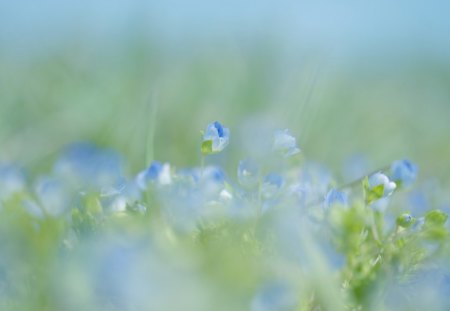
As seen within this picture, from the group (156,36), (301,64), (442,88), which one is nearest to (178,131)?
(301,64)

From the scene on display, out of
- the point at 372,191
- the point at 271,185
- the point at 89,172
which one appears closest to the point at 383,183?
the point at 372,191

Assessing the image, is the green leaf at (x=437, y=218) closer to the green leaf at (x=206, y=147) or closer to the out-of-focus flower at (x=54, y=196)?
the green leaf at (x=206, y=147)

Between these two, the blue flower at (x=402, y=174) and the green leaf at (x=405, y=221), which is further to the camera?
the blue flower at (x=402, y=174)

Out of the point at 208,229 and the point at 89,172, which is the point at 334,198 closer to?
the point at 208,229

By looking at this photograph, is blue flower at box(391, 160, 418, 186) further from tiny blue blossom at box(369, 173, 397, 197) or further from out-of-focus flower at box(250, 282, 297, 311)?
out-of-focus flower at box(250, 282, 297, 311)

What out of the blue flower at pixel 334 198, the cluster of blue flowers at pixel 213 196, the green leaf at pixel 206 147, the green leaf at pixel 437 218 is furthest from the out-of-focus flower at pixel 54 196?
the green leaf at pixel 437 218

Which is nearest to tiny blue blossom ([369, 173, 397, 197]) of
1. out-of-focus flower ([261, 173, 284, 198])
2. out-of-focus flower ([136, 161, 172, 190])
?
out-of-focus flower ([261, 173, 284, 198])

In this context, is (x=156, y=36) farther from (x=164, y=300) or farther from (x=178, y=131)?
(x=164, y=300)
